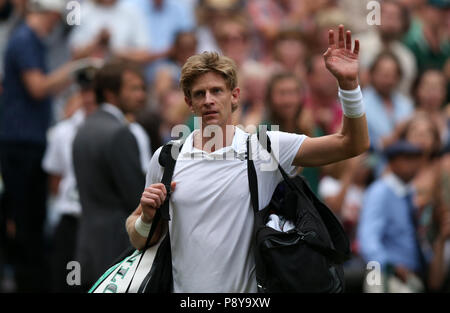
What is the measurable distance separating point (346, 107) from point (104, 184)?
2.72 meters

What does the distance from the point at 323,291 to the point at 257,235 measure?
15.4 inches

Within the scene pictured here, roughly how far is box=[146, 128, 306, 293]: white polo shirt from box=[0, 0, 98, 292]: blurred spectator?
13.3 ft

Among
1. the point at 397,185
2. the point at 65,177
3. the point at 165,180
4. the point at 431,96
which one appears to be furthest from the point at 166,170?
the point at 431,96

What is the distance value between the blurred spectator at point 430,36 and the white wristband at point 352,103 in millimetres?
6785

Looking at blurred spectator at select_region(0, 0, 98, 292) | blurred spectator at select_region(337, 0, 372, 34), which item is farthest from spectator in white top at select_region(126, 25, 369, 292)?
blurred spectator at select_region(337, 0, 372, 34)

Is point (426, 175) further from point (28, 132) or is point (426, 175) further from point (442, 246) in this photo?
point (28, 132)

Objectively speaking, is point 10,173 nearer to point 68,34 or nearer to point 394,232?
point 68,34

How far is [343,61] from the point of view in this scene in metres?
4.11

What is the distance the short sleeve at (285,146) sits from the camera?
13.9ft

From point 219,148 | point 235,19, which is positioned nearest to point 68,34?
point 235,19

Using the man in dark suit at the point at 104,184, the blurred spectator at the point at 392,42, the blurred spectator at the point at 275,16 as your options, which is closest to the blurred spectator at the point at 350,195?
the blurred spectator at the point at 392,42

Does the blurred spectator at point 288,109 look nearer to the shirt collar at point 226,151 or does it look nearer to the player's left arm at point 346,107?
the shirt collar at point 226,151

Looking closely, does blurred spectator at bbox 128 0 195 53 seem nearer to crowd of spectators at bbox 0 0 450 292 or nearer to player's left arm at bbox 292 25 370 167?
crowd of spectators at bbox 0 0 450 292

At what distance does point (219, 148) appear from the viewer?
14.1ft
